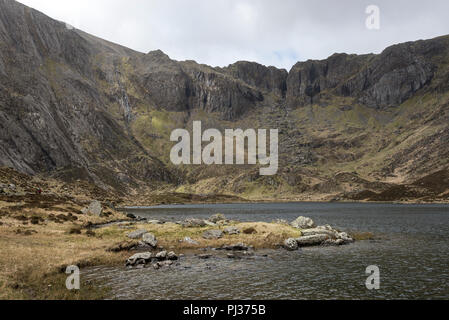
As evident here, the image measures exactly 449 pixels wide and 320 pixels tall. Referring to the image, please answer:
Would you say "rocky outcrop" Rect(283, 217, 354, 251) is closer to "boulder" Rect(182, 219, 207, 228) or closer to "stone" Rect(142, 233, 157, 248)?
"stone" Rect(142, 233, 157, 248)

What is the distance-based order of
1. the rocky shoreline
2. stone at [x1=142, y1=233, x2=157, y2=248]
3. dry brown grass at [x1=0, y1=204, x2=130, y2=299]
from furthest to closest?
stone at [x1=142, y1=233, x2=157, y2=248], the rocky shoreline, dry brown grass at [x1=0, y1=204, x2=130, y2=299]

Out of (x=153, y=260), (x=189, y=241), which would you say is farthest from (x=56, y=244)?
(x=189, y=241)

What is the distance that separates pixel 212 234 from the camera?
5506 centimetres

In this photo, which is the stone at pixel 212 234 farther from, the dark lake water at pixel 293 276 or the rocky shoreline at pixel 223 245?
the dark lake water at pixel 293 276

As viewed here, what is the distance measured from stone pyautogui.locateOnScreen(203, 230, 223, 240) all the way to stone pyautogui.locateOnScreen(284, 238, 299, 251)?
11685mm

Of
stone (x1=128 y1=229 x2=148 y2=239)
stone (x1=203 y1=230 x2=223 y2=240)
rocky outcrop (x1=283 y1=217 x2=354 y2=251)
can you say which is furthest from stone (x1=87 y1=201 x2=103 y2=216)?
rocky outcrop (x1=283 y1=217 x2=354 y2=251)

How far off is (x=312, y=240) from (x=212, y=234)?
54.9 feet

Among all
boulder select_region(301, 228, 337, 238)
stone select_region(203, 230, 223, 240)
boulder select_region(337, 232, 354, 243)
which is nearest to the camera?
stone select_region(203, 230, 223, 240)

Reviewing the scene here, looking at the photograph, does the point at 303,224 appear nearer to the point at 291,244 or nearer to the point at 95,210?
the point at 291,244

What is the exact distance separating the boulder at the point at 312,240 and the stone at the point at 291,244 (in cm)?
252

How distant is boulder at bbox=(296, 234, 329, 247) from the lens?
51094mm

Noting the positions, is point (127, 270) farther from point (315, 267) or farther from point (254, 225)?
point (254, 225)
